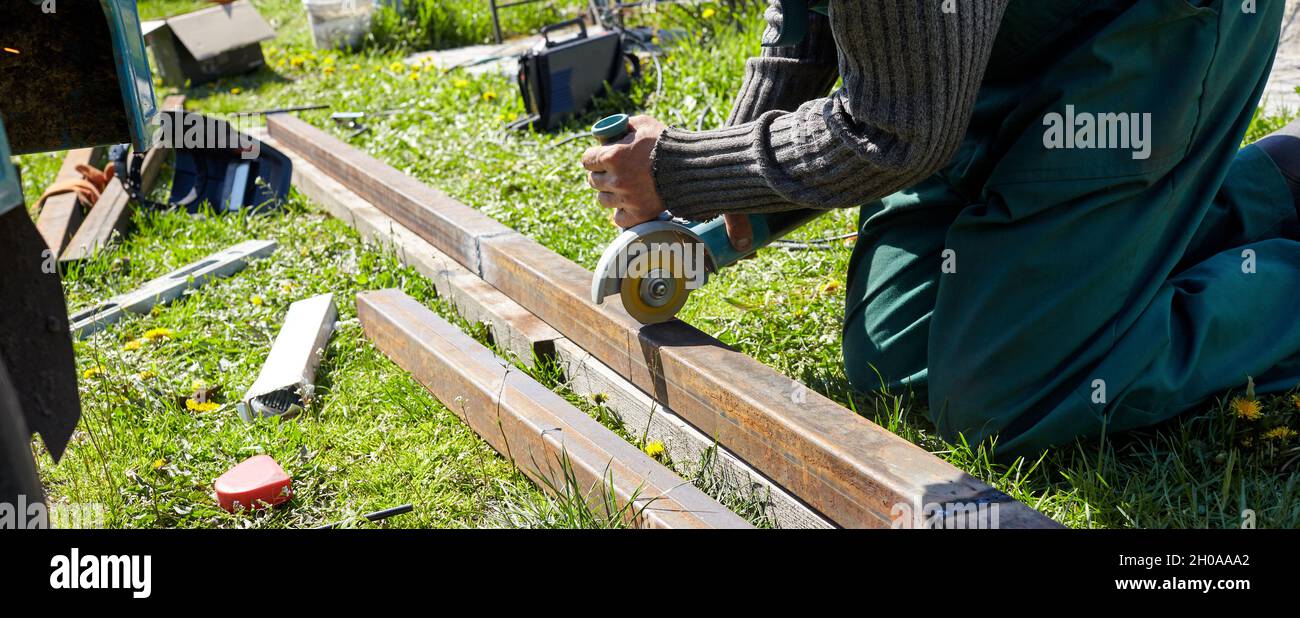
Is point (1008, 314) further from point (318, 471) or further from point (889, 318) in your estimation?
point (318, 471)

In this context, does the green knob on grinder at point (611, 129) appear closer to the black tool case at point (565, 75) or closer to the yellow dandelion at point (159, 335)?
the yellow dandelion at point (159, 335)

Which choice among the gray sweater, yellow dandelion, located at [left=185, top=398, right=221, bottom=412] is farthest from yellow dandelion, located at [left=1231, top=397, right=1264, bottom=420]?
yellow dandelion, located at [left=185, top=398, right=221, bottom=412]

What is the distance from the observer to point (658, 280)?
2.64 metres

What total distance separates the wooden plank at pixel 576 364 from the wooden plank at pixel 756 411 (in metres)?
0.03

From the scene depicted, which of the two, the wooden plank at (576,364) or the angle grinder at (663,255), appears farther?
the angle grinder at (663,255)

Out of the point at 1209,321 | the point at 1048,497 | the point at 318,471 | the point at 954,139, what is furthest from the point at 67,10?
the point at 1209,321

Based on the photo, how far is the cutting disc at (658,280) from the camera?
101 inches

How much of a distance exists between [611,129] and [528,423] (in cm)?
68

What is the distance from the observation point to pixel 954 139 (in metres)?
2.11

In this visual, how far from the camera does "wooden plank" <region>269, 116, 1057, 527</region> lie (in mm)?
1927

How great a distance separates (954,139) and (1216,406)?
85 centimetres

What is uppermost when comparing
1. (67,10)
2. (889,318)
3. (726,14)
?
(67,10)

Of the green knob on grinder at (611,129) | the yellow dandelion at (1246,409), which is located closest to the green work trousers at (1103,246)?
the yellow dandelion at (1246,409)

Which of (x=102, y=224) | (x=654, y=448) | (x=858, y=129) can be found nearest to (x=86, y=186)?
(x=102, y=224)
